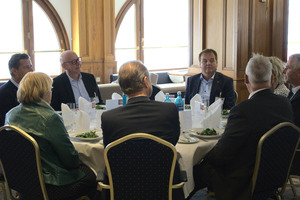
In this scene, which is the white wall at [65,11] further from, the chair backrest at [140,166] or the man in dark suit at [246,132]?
the chair backrest at [140,166]

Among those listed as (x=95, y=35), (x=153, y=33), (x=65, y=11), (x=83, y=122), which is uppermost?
(x=65, y=11)

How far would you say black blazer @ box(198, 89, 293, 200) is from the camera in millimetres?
2297

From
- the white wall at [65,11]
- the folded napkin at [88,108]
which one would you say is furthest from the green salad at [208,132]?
the white wall at [65,11]

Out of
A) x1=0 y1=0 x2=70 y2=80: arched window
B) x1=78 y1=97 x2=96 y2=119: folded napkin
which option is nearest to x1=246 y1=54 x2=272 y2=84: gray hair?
x1=78 y1=97 x2=96 y2=119: folded napkin

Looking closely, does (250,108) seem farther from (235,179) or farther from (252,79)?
(235,179)

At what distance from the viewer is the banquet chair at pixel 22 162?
7.52 feet

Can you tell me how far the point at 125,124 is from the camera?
2057mm

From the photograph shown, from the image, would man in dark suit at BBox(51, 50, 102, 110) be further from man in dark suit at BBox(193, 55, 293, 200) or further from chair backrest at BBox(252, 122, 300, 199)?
chair backrest at BBox(252, 122, 300, 199)

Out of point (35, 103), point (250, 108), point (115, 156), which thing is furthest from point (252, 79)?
point (35, 103)

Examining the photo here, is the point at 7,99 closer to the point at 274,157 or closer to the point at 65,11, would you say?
the point at 274,157

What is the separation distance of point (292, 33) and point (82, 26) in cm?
637

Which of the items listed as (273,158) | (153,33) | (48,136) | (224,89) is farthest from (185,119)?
(153,33)

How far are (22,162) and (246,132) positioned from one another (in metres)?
1.36

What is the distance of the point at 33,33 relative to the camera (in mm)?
8391
